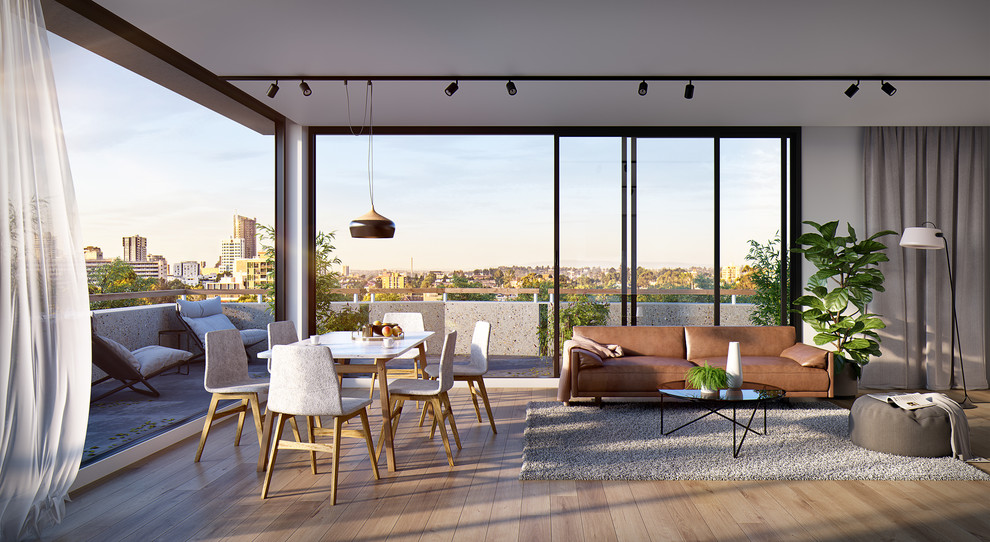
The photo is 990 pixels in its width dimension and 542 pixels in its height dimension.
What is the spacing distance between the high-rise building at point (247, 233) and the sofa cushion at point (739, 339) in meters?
4.15

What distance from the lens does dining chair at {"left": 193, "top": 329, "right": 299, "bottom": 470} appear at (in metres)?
4.16

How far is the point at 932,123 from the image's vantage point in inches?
257

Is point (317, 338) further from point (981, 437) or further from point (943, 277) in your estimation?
point (943, 277)

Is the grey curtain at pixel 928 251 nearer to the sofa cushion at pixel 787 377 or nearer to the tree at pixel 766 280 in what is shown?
the tree at pixel 766 280

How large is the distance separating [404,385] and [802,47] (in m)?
3.50

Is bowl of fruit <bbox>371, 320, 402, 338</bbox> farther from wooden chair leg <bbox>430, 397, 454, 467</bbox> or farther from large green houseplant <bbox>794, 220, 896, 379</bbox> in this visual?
large green houseplant <bbox>794, 220, 896, 379</bbox>

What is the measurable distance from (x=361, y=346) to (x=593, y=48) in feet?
8.34

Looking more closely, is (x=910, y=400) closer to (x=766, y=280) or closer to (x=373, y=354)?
(x=766, y=280)

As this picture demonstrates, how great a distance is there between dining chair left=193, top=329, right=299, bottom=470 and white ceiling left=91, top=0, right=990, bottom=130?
199 centimetres

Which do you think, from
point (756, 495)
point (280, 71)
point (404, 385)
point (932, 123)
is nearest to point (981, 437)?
point (756, 495)

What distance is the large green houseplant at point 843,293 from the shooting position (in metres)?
6.10

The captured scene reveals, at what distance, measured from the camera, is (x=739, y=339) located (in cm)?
625

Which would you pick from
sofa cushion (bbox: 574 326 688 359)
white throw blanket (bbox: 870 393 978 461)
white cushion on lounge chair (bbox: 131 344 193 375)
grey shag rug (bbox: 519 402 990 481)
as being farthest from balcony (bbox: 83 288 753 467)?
white throw blanket (bbox: 870 393 978 461)

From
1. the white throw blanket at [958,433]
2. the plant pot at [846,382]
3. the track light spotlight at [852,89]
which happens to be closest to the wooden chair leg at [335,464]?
the white throw blanket at [958,433]
